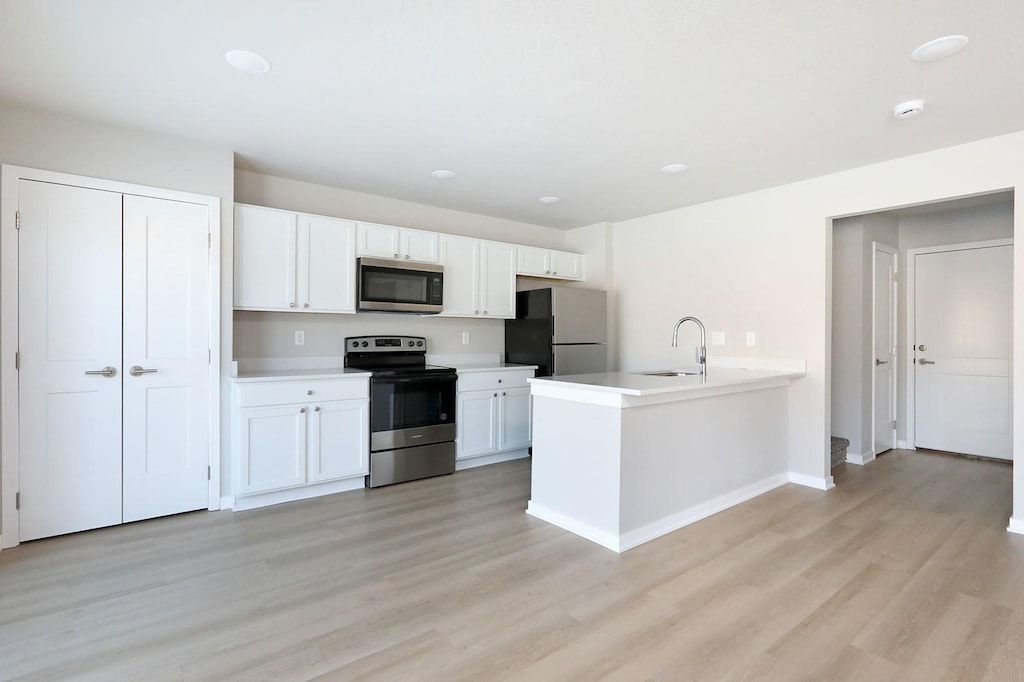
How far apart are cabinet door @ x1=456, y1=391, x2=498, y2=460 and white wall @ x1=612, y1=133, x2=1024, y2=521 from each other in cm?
160

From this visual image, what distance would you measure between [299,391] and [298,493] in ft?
2.35

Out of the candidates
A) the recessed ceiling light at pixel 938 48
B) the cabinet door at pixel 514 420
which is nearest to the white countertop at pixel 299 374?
the cabinet door at pixel 514 420

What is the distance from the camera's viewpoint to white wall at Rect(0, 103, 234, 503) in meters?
2.77

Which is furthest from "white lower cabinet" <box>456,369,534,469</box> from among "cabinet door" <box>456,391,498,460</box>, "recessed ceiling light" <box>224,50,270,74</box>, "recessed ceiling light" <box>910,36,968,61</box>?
"recessed ceiling light" <box>910,36,968,61</box>

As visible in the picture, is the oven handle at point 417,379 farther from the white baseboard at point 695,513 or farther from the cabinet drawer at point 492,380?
the white baseboard at point 695,513

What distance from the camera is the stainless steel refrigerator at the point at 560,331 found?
15.7ft

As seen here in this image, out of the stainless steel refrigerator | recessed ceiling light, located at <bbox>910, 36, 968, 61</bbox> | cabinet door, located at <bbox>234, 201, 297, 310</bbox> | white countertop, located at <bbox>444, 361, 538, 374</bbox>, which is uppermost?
recessed ceiling light, located at <bbox>910, 36, 968, 61</bbox>

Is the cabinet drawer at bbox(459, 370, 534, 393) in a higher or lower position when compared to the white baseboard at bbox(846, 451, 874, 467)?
higher

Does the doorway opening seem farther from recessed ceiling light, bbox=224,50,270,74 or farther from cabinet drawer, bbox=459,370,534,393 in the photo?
recessed ceiling light, bbox=224,50,270,74

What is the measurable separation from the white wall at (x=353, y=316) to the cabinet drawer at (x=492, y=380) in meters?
0.59

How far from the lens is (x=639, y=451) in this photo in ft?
9.43

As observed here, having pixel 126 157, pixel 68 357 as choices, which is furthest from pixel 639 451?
pixel 126 157

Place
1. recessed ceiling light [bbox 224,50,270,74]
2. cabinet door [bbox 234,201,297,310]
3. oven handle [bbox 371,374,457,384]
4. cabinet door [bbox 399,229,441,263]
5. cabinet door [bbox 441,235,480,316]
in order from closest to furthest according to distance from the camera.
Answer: recessed ceiling light [bbox 224,50,270,74] → cabinet door [bbox 234,201,297,310] → oven handle [bbox 371,374,457,384] → cabinet door [bbox 399,229,441,263] → cabinet door [bbox 441,235,480,316]

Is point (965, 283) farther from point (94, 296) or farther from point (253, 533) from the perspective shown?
point (94, 296)
